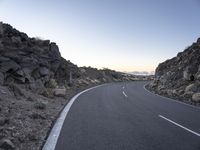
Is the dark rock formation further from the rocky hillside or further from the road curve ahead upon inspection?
the rocky hillside

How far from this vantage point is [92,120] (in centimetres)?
921

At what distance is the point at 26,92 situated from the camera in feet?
45.3

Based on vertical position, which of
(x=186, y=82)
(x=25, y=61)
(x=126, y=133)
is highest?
(x=25, y=61)

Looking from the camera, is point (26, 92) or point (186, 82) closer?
point (26, 92)

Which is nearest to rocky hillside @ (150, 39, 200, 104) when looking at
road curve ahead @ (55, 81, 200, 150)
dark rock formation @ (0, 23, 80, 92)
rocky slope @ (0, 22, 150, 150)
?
road curve ahead @ (55, 81, 200, 150)

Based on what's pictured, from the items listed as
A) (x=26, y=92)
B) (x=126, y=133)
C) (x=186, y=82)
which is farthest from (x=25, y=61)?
(x=186, y=82)

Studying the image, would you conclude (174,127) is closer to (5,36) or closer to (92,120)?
(92,120)

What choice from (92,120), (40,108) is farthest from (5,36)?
(92,120)

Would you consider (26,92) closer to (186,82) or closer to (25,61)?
(25,61)

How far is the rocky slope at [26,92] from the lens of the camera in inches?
268

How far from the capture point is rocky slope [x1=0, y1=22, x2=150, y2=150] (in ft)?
22.3

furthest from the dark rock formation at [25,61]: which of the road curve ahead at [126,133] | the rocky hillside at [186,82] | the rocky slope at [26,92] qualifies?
the rocky hillside at [186,82]

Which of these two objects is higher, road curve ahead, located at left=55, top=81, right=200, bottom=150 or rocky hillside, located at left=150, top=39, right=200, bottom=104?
rocky hillside, located at left=150, top=39, right=200, bottom=104

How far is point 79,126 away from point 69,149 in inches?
94.9
